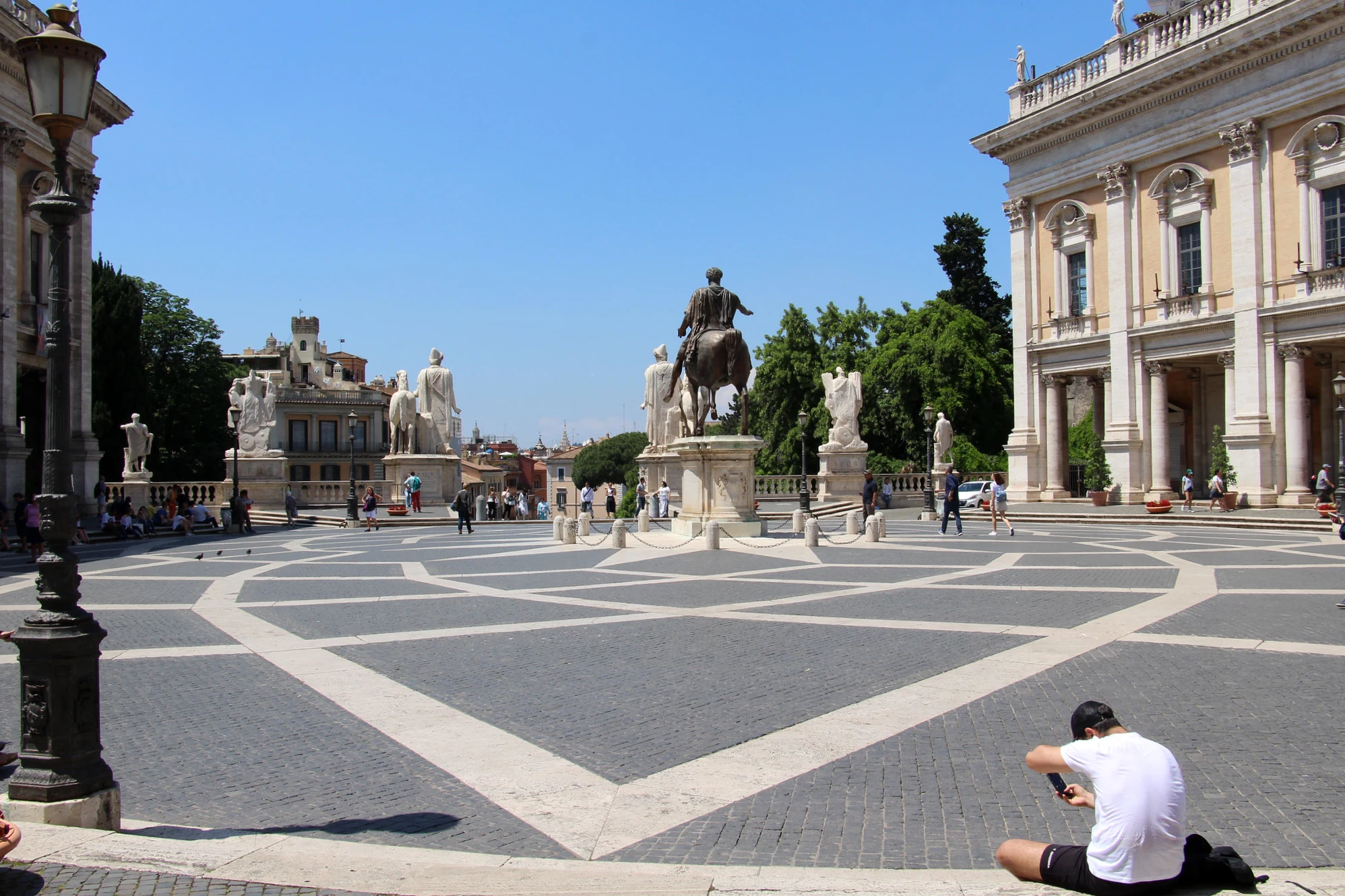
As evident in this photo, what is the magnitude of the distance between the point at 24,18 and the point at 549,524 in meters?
21.7

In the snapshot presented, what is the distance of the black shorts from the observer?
3627 millimetres

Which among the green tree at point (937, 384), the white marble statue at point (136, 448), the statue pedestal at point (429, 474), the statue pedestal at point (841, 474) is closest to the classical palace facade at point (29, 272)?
the white marble statue at point (136, 448)

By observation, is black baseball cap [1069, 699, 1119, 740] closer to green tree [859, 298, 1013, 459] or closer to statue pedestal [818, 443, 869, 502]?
statue pedestal [818, 443, 869, 502]

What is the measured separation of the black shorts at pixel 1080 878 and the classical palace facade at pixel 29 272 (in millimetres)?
27516

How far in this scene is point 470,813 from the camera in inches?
186

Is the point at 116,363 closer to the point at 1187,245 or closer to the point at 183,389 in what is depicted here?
the point at 183,389

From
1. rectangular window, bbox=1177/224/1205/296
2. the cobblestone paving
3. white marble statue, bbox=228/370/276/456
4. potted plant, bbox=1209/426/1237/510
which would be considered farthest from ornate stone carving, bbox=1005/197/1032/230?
white marble statue, bbox=228/370/276/456

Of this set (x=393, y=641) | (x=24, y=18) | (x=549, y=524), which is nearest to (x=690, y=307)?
(x=393, y=641)

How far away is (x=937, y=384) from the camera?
154 feet

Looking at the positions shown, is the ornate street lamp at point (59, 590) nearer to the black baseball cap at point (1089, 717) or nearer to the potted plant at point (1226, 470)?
the black baseball cap at point (1089, 717)

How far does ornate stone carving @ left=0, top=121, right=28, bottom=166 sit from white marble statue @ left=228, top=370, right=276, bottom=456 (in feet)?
30.8

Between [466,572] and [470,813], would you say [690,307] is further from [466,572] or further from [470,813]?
[470,813]

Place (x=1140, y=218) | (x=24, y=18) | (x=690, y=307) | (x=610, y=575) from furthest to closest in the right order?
(x=1140, y=218) < (x=24, y=18) < (x=690, y=307) < (x=610, y=575)

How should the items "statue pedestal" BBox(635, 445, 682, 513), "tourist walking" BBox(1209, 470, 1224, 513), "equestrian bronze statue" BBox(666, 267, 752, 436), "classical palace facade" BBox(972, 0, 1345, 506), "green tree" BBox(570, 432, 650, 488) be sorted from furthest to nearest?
"green tree" BBox(570, 432, 650, 488), "statue pedestal" BBox(635, 445, 682, 513), "tourist walking" BBox(1209, 470, 1224, 513), "classical palace facade" BBox(972, 0, 1345, 506), "equestrian bronze statue" BBox(666, 267, 752, 436)
